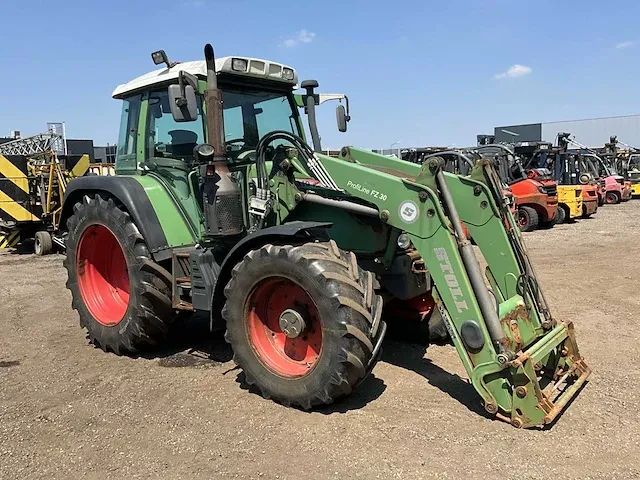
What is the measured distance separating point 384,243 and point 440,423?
61.7 inches

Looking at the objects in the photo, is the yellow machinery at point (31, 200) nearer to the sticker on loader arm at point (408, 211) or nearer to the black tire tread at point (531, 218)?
the sticker on loader arm at point (408, 211)

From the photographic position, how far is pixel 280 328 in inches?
172

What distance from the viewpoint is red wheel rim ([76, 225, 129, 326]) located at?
19.0ft

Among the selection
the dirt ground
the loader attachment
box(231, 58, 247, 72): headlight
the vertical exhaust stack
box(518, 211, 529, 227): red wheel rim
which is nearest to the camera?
the dirt ground

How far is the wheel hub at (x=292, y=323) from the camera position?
4.16 meters

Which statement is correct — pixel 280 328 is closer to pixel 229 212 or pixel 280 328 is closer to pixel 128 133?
pixel 229 212

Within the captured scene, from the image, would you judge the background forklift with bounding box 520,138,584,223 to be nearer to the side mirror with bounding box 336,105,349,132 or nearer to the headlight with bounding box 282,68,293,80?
the side mirror with bounding box 336,105,349,132

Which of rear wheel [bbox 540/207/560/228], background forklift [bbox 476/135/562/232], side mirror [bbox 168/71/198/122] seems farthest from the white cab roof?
rear wheel [bbox 540/207/560/228]

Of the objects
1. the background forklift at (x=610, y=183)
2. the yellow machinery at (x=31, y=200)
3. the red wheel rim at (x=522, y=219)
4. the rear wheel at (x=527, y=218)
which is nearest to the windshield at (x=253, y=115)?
the yellow machinery at (x=31, y=200)

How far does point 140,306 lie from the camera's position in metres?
5.07

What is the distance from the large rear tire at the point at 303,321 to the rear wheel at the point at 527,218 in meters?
11.9

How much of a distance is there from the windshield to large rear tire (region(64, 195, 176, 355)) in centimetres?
125

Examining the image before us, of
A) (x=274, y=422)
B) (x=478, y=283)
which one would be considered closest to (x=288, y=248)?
(x=274, y=422)

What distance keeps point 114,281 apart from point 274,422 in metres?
2.96
